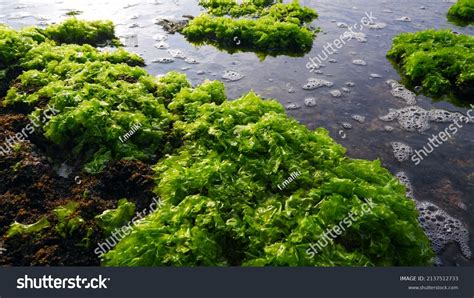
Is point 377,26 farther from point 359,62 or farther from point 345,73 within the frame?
point 345,73

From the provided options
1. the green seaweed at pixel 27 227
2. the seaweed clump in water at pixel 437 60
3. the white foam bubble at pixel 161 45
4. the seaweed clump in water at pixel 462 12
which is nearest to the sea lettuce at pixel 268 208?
the green seaweed at pixel 27 227

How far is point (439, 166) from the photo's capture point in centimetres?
683

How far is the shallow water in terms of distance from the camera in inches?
264

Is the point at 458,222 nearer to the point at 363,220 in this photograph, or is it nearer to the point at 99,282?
Answer: the point at 363,220

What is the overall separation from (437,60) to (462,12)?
4.36m

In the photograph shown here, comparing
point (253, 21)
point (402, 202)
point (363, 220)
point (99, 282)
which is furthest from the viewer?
point (253, 21)

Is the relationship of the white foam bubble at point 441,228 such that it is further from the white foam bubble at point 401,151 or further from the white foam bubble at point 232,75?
the white foam bubble at point 232,75

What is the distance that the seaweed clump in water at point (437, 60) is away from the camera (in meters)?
9.01

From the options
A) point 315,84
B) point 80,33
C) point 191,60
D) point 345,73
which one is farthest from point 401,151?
point 80,33

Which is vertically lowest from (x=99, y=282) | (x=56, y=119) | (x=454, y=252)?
(x=454, y=252)

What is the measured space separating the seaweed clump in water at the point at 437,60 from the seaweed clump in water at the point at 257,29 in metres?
2.63

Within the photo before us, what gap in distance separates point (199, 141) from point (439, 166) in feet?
14.0

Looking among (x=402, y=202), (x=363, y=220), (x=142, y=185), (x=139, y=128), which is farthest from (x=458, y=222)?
(x=139, y=128)

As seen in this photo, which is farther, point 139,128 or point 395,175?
point 139,128
